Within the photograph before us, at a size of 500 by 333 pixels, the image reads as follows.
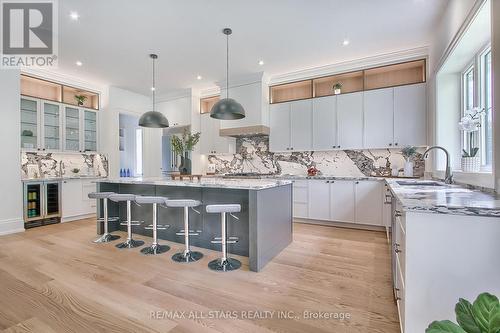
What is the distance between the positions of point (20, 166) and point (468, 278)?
5.99m

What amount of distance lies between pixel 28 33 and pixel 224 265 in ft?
13.7

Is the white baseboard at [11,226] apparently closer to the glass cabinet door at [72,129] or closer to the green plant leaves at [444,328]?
the glass cabinet door at [72,129]

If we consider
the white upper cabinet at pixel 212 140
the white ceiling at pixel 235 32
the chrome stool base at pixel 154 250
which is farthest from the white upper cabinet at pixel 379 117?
the chrome stool base at pixel 154 250

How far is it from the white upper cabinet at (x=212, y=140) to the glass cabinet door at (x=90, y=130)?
243 centimetres

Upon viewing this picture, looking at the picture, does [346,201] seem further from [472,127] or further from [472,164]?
[472,127]

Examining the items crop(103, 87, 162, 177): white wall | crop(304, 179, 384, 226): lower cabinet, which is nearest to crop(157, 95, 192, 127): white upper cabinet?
crop(103, 87, 162, 177): white wall

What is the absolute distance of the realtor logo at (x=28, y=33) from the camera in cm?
293

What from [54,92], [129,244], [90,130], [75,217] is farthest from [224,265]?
[54,92]

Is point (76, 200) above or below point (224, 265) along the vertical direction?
above

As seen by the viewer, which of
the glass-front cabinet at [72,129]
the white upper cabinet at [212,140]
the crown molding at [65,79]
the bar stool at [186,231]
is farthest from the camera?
the white upper cabinet at [212,140]

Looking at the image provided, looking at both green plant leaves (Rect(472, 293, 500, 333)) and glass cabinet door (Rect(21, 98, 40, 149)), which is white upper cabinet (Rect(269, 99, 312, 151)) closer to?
green plant leaves (Rect(472, 293, 500, 333))

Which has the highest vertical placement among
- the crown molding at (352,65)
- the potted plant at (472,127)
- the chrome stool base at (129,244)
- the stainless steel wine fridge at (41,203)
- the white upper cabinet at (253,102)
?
the crown molding at (352,65)

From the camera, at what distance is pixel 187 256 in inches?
114

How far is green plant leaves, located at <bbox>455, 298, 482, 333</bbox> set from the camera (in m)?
0.84
